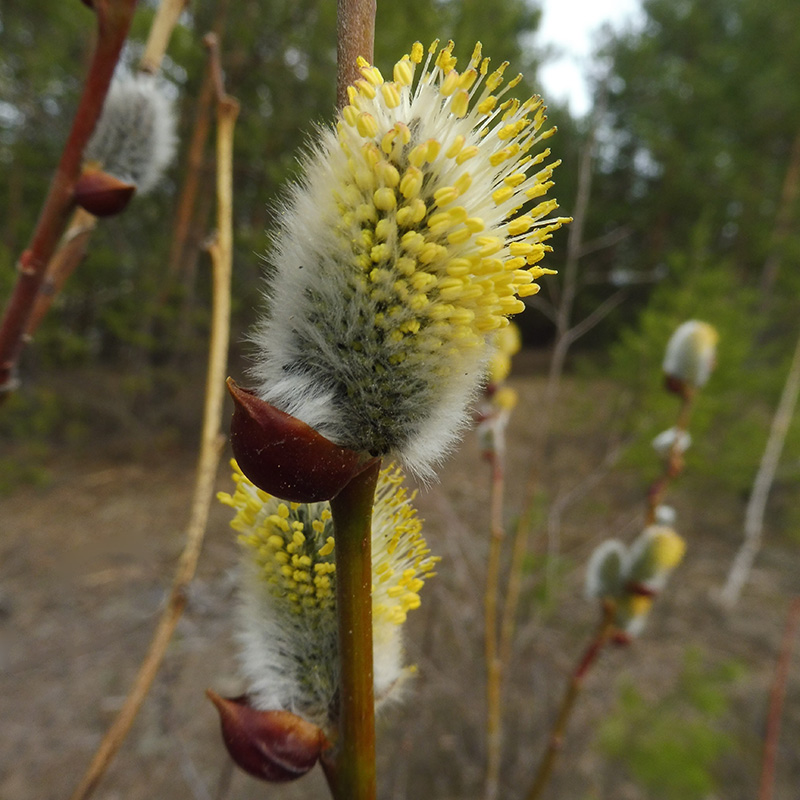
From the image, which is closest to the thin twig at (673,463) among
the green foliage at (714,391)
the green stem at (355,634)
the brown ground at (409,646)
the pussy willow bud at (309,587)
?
the brown ground at (409,646)

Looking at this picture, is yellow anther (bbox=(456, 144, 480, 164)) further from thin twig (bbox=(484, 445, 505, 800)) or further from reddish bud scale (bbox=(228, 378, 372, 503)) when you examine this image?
thin twig (bbox=(484, 445, 505, 800))

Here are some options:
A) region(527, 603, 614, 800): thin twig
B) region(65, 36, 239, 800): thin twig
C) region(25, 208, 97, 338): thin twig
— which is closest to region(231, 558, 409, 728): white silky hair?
region(65, 36, 239, 800): thin twig

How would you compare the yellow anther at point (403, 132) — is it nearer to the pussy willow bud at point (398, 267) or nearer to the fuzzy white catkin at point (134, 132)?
the pussy willow bud at point (398, 267)

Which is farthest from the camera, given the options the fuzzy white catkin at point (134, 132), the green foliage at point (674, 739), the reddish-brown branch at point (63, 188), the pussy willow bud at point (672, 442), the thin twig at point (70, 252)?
the green foliage at point (674, 739)

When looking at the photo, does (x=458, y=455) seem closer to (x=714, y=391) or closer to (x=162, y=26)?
(x=162, y=26)

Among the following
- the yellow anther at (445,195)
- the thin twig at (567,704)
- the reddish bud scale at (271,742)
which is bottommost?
the thin twig at (567,704)

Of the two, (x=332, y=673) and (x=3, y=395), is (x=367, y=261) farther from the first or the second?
(x=3, y=395)

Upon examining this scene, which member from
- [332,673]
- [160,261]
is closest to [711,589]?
[332,673]
